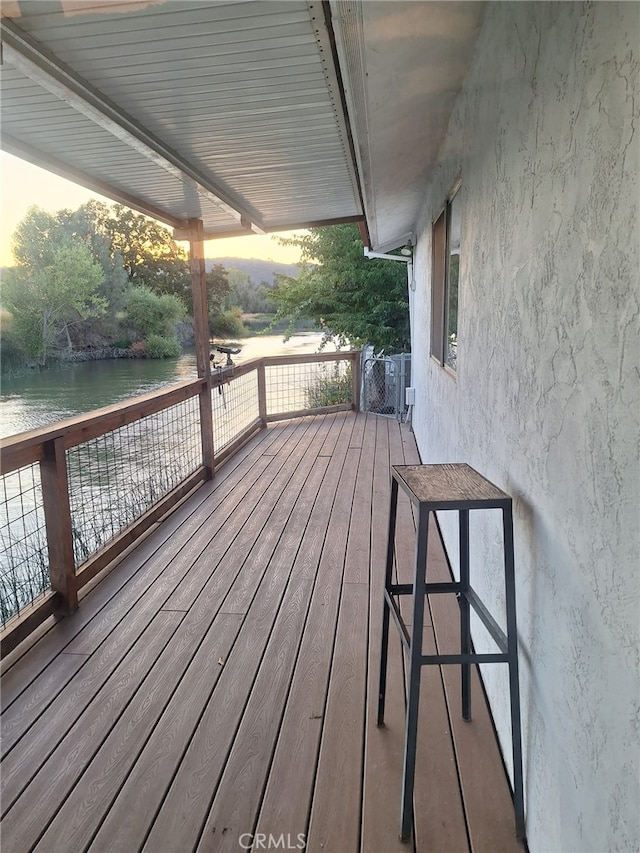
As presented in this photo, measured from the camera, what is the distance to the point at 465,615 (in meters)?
1.68

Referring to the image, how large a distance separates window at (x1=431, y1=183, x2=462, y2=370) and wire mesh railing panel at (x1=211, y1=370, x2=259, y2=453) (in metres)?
2.25

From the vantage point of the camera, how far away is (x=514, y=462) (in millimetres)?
1487

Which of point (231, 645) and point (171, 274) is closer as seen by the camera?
point (231, 645)

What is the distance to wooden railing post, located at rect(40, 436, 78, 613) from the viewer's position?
2.26 m

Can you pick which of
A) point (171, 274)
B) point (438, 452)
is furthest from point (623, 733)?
point (171, 274)

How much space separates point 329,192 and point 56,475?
2.92 metres

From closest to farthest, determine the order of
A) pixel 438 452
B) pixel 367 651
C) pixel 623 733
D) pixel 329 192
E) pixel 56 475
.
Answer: pixel 623 733 → pixel 367 651 → pixel 56 475 → pixel 438 452 → pixel 329 192

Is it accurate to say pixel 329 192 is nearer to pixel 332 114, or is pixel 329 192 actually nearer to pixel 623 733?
pixel 332 114

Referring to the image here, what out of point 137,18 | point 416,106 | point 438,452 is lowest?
point 438,452

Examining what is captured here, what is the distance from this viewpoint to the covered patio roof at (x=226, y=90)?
153 centimetres

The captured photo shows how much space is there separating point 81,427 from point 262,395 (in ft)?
13.1

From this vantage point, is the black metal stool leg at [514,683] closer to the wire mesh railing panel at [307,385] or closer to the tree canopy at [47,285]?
the tree canopy at [47,285]

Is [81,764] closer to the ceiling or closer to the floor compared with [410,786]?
closer to the floor

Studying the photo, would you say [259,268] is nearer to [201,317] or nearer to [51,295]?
[51,295]
